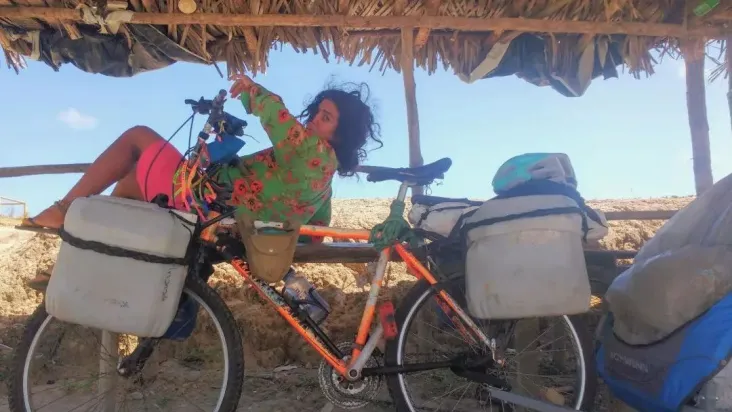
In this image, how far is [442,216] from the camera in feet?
7.36

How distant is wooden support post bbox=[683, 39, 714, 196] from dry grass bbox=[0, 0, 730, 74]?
0.17m

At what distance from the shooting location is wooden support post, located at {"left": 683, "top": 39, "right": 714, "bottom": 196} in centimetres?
381

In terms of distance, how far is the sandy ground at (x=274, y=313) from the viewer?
2857 millimetres

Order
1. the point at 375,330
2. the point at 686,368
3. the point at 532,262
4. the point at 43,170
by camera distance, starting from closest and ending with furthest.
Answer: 1. the point at 686,368
2. the point at 532,262
3. the point at 375,330
4. the point at 43,170

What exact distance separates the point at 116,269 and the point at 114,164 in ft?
2.00

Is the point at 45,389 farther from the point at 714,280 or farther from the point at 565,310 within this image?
the point at 714,280

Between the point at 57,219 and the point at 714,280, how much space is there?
2.52 meters

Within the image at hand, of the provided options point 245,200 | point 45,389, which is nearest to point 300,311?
point 245,200

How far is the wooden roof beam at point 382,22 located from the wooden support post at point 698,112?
0.65 ft

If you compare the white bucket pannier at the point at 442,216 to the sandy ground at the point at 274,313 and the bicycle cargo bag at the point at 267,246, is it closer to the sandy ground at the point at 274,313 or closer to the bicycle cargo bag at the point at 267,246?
the bicycle cargo bag at the point at 267,246

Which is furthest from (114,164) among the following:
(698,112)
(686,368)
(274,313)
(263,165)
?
(698,112)

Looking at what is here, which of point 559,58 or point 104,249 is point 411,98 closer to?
point 559,58

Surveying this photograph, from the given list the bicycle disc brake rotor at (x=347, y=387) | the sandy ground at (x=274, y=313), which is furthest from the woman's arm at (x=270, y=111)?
the sandy ground at (x=274, y=313)

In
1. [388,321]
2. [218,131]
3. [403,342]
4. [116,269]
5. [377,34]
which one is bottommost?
[403,342]
